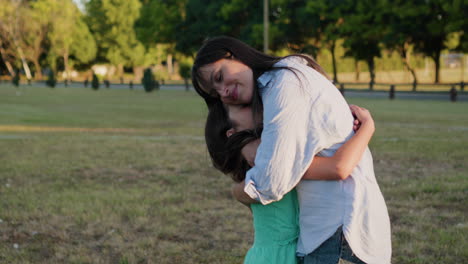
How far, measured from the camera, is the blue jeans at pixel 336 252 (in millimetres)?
1893

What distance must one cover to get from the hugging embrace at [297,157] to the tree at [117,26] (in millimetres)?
67505

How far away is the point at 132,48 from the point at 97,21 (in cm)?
659

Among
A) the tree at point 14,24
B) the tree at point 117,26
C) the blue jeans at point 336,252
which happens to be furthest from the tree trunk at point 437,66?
the tree at point 14,24

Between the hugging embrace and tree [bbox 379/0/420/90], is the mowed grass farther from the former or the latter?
tree [bbox 379/0/420/90]

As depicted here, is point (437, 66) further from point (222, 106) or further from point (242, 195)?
point (242, 195)

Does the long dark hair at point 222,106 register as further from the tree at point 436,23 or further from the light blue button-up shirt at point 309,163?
the tree at point 436,23

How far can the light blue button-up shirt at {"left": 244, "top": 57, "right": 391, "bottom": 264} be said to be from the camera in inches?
70.2

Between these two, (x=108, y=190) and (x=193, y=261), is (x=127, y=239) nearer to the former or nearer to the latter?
(x=193, y=261)

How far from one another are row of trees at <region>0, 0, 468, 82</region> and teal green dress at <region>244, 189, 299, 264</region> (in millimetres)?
17772

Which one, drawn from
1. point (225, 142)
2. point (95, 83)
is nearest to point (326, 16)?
point (95, 83)

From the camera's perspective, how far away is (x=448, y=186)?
6.50 meters

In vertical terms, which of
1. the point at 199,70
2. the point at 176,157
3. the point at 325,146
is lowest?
the point at 176,157

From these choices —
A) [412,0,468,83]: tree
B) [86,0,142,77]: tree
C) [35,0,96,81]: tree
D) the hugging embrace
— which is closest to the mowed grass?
the hugging embrace

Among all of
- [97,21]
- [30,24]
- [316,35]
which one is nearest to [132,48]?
[97,21]
